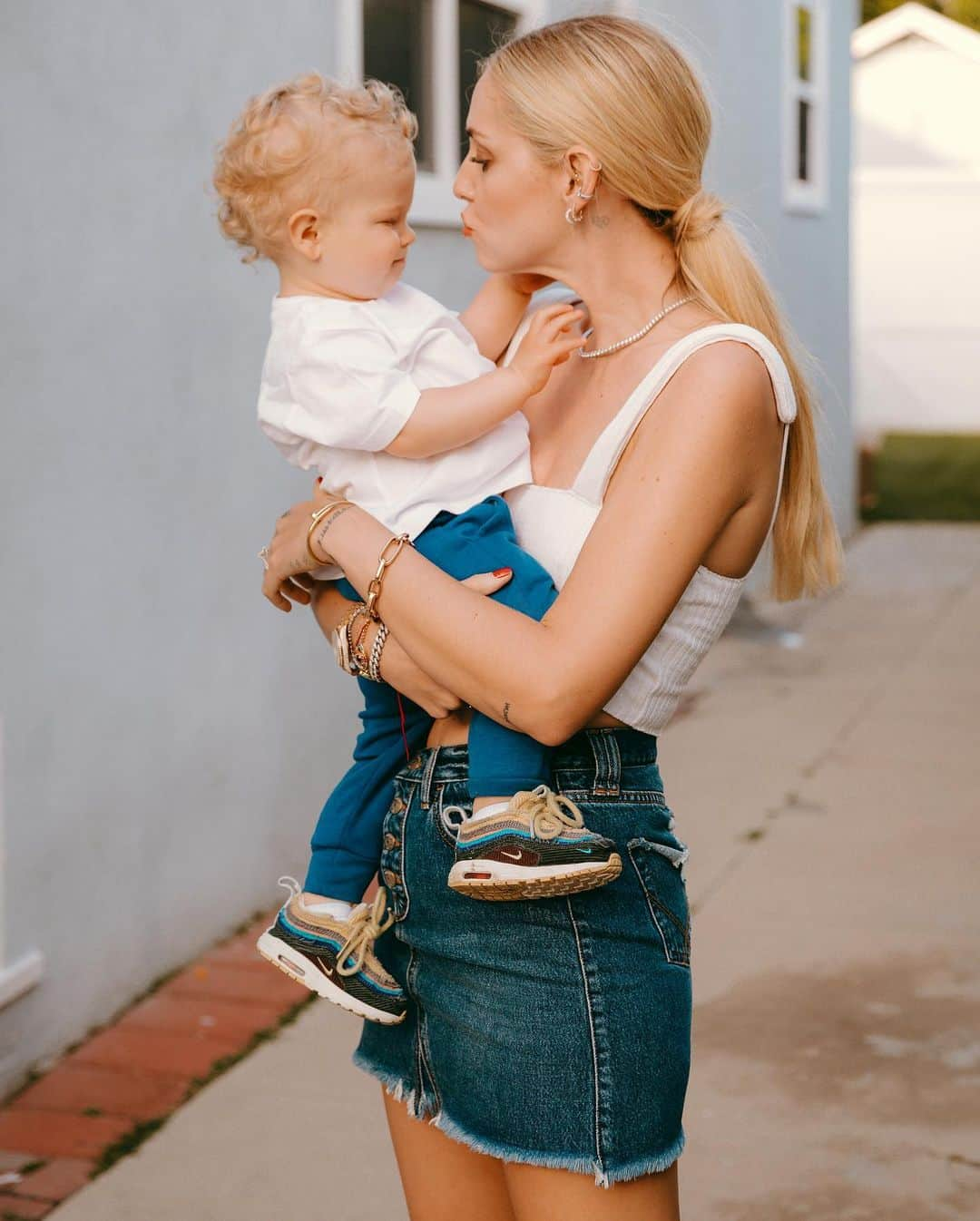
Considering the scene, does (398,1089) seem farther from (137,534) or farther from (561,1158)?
(137,534)

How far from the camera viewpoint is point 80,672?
3.98 meters

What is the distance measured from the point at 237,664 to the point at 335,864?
258cm

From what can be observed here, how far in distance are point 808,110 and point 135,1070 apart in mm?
9210

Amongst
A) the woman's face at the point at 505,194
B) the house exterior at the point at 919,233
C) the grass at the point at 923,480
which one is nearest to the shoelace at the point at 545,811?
the woman's face at the point at 505,194

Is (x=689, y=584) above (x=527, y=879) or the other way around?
above

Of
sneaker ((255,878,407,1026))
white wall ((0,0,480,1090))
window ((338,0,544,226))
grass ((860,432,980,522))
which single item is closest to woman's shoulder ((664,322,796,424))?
sneaker ((255,878,407,1026))

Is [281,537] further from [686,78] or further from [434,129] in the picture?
[434,129]

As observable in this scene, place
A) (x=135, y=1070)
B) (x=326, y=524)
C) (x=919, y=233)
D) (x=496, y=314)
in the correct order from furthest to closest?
(x=919, y=233) → (x=135, y=1070) → (x=496, y=314) → (x=326, y=524)

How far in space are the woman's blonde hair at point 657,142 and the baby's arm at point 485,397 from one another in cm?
17

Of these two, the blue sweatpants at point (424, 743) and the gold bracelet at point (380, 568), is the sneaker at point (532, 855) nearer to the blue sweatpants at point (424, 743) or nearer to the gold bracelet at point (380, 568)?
the blue sweatpants at point (424, 743)

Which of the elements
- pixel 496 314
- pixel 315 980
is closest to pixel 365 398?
pixel 496 314

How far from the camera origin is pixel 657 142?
6.36 ft

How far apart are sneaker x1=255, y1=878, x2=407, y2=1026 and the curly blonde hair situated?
0.86 meters

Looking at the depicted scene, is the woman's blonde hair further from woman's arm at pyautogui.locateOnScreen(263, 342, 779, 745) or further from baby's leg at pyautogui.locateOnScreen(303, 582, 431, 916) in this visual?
baby's leg at pyautogui.locateOnScreen(303, 582, 431, 916)
